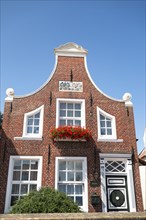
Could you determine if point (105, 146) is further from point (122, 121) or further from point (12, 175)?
point (12, 175)

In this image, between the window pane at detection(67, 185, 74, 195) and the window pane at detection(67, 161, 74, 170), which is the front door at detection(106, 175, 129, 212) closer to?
the window pane at detection(67, 185, 74, 195)

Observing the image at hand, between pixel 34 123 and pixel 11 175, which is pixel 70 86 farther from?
pixel 11 175

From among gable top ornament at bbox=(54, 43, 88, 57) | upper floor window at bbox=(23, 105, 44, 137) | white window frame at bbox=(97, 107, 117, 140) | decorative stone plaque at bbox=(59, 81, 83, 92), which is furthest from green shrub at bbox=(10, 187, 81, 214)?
gable top ornament at bbox=(54, 43, 88, 57)

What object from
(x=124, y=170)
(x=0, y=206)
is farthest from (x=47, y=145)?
(x=124, y=170)

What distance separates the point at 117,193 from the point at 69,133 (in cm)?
374

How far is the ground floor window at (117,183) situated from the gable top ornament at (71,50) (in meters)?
6.30

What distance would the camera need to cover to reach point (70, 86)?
11859mm

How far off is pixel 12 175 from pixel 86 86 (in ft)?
20.1

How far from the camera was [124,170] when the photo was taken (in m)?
10.6

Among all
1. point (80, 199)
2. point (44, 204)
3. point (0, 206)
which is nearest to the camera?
point (44, 204)

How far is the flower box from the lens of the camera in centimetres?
1015

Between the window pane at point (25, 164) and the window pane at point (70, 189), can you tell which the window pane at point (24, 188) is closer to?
the window pane at point (25, 164)

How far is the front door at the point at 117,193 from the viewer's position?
392 inches

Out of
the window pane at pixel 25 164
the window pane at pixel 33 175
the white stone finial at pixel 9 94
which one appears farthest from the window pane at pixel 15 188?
the white stone finial at pixel 9 94
